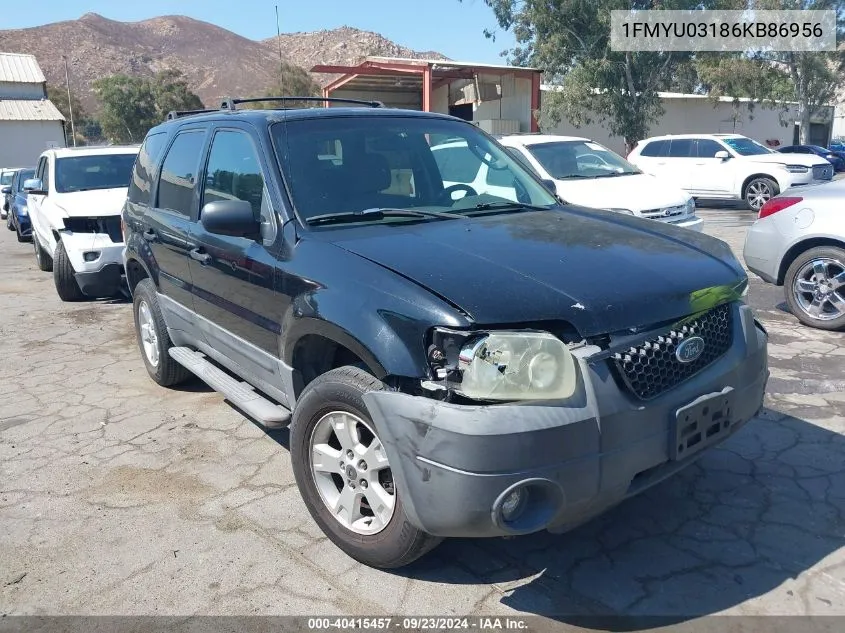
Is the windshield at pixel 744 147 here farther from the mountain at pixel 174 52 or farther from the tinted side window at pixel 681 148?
the mountain at pixel 174 52

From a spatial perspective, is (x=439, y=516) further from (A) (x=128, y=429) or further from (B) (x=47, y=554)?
(A) (x=128, y=429)

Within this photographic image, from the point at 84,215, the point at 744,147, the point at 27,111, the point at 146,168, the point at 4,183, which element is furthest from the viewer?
the point at 27,111

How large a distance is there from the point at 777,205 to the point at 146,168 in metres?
5.34

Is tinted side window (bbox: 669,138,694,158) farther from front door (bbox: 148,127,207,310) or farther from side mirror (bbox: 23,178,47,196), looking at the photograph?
front door (bbox: 148,127,207,310)

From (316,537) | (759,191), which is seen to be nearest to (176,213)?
(316,537)

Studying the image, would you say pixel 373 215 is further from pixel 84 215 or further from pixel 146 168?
pixel 84 215

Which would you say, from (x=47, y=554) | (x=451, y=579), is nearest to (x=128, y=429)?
(x=47, y=554)

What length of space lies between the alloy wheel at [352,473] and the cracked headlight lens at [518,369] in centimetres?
52

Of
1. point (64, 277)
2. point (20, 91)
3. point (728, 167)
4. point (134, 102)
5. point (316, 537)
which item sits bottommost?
point (316, 537)

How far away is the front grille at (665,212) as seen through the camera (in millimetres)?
8938

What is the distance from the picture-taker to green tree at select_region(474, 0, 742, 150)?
24.2 metres

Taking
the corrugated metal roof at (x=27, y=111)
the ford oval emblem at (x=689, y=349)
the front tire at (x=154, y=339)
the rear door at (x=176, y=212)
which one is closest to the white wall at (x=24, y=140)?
the corrugated metal roof at (x=27, y=111)

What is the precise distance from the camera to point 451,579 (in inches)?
121

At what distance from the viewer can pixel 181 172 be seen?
4695mm
